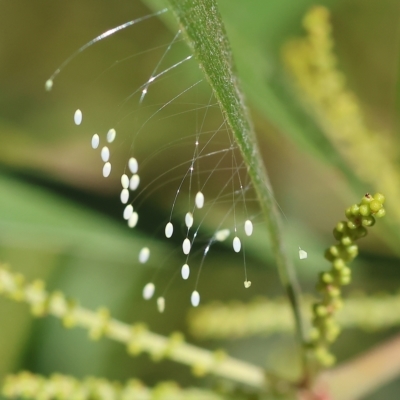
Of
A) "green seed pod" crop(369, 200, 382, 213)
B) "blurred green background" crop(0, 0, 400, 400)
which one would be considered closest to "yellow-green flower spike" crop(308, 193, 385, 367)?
"green seed pod" crop(369, 200, 382, 213)

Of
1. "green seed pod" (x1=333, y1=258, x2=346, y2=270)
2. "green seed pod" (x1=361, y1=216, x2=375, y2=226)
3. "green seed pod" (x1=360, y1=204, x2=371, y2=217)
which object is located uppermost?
"green seed pod" (x1=360, y1=204, x2=371, y2=217)

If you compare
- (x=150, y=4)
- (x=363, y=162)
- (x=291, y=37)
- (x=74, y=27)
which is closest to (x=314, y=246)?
(x=363, y=162)

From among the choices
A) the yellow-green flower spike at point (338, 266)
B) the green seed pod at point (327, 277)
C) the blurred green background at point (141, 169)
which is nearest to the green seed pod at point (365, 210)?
the yellow-green flower spike at point (338, 266)

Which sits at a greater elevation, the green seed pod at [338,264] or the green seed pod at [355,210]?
the green seed pod at [355,210]

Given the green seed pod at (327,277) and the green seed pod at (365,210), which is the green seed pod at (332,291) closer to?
the green seed pod at (327,277)

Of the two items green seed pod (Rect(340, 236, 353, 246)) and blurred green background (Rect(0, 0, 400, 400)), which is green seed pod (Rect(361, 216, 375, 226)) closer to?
green seed pod (Rect(340, 236, 353, 246))

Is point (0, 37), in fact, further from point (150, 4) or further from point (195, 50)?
point (195, 50)

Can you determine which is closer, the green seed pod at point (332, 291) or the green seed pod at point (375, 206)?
the green seed pod at point (375, 206)

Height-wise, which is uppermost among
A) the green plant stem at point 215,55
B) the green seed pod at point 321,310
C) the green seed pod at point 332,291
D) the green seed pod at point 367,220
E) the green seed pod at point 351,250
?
the green plant stem at point 215,55
